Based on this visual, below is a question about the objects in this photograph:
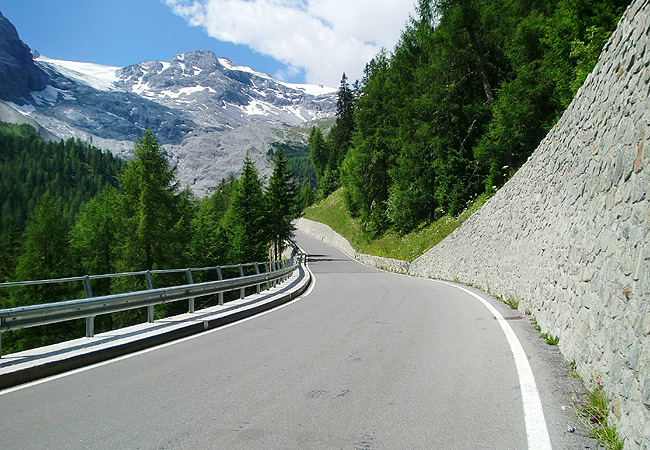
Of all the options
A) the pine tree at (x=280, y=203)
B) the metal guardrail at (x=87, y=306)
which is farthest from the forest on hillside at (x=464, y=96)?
the metal guardrail at (x=87, y=306)

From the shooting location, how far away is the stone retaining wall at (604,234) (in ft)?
12.4

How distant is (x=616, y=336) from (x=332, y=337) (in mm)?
4631

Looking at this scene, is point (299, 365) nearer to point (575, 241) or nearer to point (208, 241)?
point (575, 241)

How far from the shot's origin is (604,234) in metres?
5.39

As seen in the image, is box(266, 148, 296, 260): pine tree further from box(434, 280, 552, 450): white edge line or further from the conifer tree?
box(434, 280, 552, 450): white edge line

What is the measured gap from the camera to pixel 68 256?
153 ft

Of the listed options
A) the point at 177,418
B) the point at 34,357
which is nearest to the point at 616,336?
the point at 177,418

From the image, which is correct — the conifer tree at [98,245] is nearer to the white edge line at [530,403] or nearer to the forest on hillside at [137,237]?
the forest on hillside at [137,237]

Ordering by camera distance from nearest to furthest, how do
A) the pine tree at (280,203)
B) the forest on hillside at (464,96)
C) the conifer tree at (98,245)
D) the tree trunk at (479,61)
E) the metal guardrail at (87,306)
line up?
1. the metal guardrail at (87,306)
2. the forest on hillside at (464,96)
3. the tree trunk at (479,61)
4. the conifer tree at (98,245)
5. the pine tree at (280,203)

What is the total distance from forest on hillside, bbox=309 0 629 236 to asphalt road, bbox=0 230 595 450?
54.1 feet

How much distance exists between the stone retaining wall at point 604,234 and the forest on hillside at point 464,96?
1136cm

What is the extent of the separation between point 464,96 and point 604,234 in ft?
98.1

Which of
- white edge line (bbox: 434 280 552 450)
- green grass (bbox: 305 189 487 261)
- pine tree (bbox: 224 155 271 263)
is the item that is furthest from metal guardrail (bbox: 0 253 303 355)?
pine tree (bbox: 224 155 271 263)

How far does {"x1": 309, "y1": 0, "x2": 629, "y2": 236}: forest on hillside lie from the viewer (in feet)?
73.4
